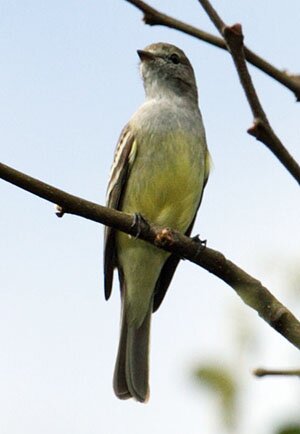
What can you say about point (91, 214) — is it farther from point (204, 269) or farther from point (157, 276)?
point (157, 276)

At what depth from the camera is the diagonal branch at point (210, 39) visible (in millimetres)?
2008

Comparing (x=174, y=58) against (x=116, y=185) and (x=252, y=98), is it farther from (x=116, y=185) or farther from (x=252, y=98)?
(x=252, y=98)

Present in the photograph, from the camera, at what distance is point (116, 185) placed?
6.95 m

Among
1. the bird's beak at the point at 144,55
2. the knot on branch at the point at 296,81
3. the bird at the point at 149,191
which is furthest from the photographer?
the bird's beak at the point at 144,55

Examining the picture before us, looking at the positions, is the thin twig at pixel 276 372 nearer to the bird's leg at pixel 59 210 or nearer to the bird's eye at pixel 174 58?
the bird's leg at pixel 59 210

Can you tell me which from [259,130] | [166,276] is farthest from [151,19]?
[166,276]

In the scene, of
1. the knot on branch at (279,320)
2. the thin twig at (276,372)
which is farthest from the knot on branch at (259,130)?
the knot on branch at (279,320)

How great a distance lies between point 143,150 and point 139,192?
0.36 metres

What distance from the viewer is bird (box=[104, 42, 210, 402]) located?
6.70 meters

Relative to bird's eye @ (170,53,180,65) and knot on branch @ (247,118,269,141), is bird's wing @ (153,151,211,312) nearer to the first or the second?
bird's eye @ (170,53,180,65)

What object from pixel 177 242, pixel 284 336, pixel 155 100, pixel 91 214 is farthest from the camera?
pixel 155 100

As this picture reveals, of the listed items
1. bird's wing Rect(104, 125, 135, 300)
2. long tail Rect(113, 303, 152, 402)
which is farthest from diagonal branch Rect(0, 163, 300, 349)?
long tail Rect(113, 303, 152, 402)

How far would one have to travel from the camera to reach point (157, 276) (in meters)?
7.36

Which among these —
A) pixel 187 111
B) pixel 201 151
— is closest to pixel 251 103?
pixel 201 151
